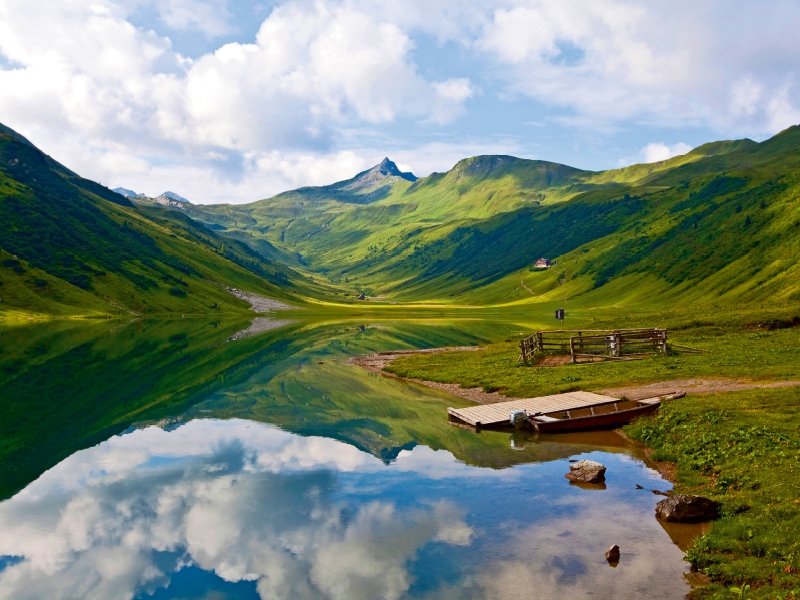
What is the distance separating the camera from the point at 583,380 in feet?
171

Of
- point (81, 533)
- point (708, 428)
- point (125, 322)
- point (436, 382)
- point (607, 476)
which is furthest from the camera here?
point (125, 322)

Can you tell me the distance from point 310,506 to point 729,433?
73.9ft

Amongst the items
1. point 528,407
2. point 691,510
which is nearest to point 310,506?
point 691,510

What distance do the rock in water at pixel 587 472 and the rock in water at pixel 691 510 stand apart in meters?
5.52

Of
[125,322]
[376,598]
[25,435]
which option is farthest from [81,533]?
[125,322]

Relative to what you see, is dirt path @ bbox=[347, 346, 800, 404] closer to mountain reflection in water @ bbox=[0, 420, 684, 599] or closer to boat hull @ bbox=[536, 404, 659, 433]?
boat hull @ bbox=[536, 404, 659, 433]

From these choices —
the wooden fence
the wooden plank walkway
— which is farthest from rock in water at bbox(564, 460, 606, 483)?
the wooden fence

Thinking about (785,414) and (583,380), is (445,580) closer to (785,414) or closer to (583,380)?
(785,414)

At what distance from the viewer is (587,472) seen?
29734 mm

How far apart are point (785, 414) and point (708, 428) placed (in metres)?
4.75

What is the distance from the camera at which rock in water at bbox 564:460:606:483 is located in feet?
96.7

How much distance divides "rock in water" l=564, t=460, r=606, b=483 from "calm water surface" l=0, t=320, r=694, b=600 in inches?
22.5

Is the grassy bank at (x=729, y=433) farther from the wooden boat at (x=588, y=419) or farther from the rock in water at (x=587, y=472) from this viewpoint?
Result: the rock in water at (x=587, y=472)

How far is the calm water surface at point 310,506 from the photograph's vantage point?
20.7 metres
